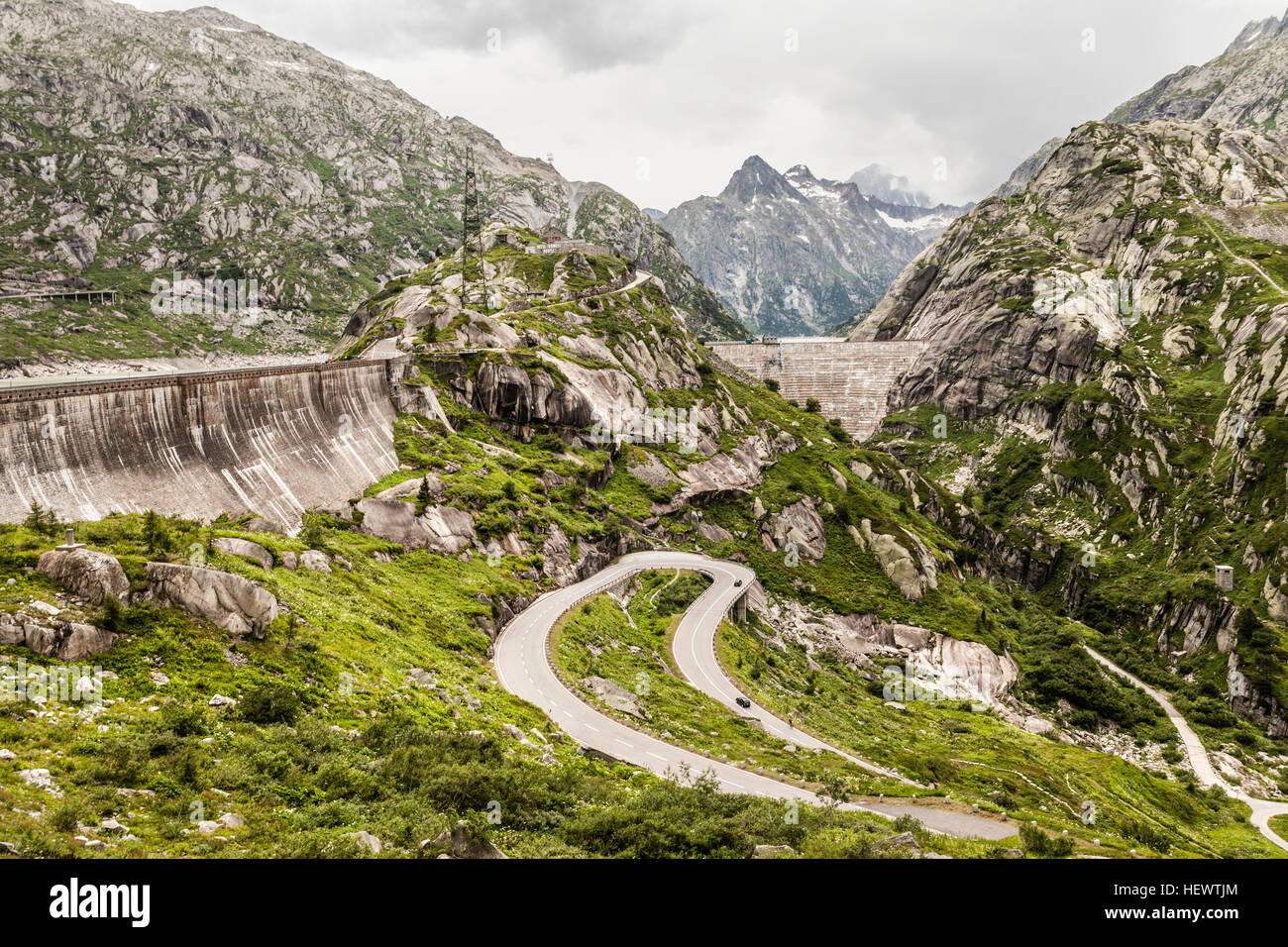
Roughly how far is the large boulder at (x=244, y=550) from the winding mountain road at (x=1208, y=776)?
89292mm

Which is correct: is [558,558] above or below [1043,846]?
above

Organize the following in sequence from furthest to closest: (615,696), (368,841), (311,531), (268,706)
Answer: (311,531)
(615,696)
(268,706)
(368,841)

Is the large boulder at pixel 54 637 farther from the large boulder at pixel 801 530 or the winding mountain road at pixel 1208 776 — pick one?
the winding mountain road at pixel 1208 776

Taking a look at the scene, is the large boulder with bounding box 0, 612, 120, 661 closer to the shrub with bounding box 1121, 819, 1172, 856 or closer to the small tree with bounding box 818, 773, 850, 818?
the small tree with bounding box 818, 773, 850, 818

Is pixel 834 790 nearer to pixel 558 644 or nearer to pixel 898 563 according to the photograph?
pixel 558 644

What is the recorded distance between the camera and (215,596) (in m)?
28.8

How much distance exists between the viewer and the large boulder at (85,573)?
25.3 m

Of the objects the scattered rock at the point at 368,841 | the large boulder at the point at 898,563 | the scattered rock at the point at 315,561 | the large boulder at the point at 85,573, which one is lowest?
the large boulder at the point at 898,563

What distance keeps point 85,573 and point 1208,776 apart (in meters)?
111

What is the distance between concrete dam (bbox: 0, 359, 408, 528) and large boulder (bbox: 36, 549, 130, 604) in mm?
23130

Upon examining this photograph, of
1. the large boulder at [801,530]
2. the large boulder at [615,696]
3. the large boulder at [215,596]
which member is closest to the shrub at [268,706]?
the large boulder at [215,596]

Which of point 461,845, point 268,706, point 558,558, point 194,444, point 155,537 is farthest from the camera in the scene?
point 558,558

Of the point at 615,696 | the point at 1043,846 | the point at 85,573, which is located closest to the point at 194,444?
the point at 85,573
